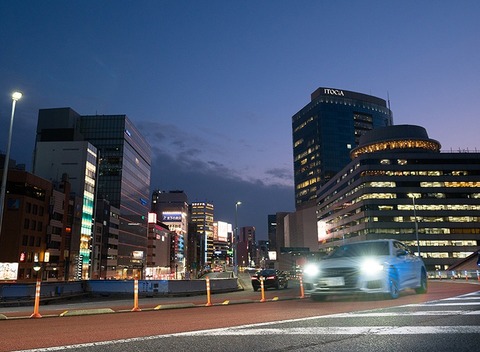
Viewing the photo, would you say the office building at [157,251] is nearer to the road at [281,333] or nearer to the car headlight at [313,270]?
the car headlight at [313,270]

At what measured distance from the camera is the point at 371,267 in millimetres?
11055

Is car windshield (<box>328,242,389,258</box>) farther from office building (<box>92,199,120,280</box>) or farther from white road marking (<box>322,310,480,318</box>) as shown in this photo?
office building (<box>92,199,120,280</box>)

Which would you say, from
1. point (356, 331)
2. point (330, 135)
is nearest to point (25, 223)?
point (356, 331)

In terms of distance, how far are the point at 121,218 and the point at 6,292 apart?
104 metres

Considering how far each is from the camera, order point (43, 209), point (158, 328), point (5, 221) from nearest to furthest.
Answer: point (158, 328) → point (5, 221) → point (43, 209)

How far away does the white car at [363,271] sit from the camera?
36.1 ft

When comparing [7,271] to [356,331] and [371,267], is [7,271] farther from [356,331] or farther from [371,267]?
[356,331]

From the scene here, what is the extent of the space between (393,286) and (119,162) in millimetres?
136750

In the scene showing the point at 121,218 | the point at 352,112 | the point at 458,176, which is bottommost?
the point at 121,218

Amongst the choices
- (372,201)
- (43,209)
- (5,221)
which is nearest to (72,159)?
(43,209)

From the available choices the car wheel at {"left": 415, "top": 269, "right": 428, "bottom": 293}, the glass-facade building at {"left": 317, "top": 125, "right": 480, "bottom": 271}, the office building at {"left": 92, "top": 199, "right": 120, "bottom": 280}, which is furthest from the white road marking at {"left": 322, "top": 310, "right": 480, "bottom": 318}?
the glass-facade building at {"left": 317, "top": 125, "right": 480, "bottom": 271}

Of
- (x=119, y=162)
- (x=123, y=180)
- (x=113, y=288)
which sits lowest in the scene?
(x=113, y=288)

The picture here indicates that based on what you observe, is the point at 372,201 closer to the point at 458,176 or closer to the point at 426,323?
the point at 458,176

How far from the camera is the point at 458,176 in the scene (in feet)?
399
